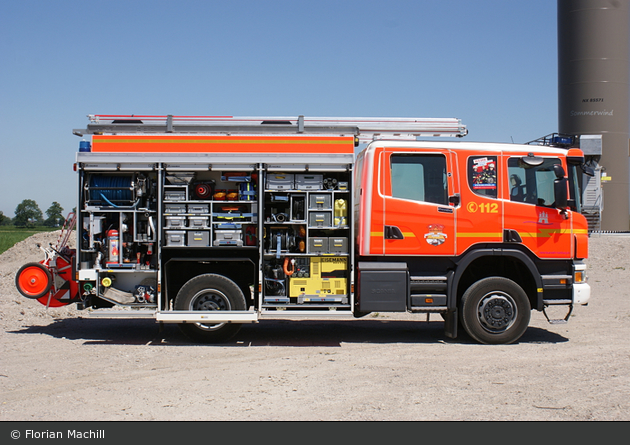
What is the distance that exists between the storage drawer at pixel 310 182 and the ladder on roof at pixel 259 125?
0.72m

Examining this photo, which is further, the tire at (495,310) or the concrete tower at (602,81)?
the concrete tower at (602,81)

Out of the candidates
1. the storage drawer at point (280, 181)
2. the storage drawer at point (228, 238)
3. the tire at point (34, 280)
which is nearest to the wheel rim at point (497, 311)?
the storage drawer at point (280, 181)

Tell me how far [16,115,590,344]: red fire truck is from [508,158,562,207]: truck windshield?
0.9 inches

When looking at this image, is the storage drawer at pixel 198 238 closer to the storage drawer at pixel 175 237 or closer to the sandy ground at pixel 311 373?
the storage drawer at pixel 175 237

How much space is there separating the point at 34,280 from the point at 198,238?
2.79 m

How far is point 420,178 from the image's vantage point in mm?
8617

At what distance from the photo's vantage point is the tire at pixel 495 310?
8.70 m

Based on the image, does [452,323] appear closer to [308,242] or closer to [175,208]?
[308,242]

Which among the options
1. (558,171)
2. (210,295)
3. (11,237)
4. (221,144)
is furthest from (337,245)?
(11,237)

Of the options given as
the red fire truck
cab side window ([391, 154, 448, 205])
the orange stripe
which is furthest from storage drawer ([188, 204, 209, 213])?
cab side window ([391, 154, 448, 205])

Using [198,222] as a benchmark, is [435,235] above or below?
below

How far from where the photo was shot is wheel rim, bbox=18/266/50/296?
8.93 metres

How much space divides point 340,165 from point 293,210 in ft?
3.34

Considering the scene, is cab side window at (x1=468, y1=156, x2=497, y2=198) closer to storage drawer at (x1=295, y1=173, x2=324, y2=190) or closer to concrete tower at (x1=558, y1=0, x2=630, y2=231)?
storage drawer at (x1=295, y1=173, x2=324, y2=190)
